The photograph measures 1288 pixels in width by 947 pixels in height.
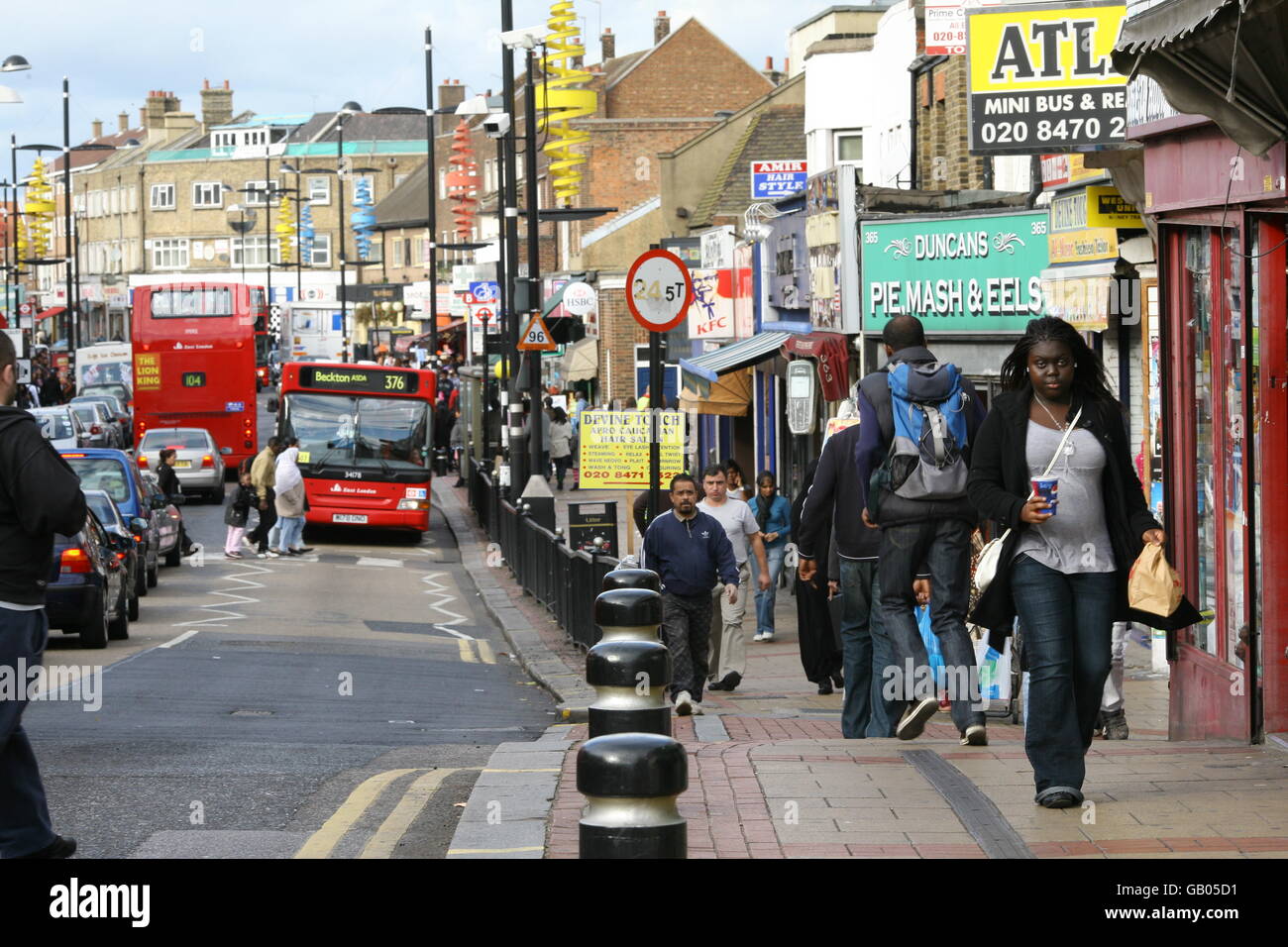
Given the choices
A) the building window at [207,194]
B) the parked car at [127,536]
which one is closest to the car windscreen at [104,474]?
the parked car at [127,536]

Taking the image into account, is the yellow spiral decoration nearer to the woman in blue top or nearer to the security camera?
the security camera

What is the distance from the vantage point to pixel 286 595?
23.3m

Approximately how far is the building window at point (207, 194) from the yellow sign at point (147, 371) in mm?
81948

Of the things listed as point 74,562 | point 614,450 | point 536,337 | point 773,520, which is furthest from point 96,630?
point 536,337

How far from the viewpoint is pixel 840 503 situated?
992cm

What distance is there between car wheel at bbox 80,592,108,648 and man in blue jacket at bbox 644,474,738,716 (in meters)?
6.34

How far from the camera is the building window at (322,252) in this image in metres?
125

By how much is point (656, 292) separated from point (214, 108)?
124 m

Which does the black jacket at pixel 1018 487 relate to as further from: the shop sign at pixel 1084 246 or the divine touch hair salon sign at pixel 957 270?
the divine touch hair salon sign at pixel 957 270

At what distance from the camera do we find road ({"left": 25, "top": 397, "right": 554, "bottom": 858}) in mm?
8500

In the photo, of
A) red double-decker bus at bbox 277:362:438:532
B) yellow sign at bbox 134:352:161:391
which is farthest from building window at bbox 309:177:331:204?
red double-decker bus at bbox 277:362:438:532

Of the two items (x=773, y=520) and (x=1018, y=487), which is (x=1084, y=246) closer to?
(x=773, y=520)

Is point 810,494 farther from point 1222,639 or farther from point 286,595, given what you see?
point 286,595

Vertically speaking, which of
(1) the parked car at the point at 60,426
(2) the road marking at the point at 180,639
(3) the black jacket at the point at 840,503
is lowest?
(2) the road marking at the point at 180,639
